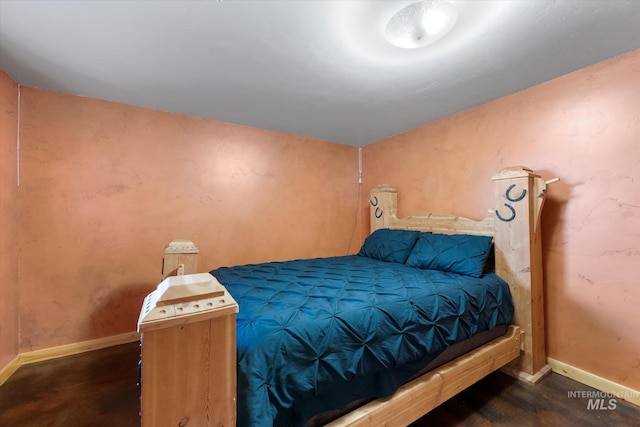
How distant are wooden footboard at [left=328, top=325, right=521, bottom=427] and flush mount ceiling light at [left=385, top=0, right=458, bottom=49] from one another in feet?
5.71

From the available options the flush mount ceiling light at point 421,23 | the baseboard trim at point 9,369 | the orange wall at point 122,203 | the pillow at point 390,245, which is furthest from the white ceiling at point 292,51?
the baseboard trim at point 9,369

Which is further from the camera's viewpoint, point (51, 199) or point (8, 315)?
point (51, 199)

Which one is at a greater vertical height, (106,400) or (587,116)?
(587,116)

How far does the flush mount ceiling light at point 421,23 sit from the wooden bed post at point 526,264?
1.14 metres

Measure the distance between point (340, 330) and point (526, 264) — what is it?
4.99ft

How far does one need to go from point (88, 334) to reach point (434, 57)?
3.30 m

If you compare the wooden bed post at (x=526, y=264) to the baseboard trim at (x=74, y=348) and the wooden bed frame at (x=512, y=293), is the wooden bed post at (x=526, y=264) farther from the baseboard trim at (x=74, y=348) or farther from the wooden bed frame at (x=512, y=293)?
the baseboard trim at (x=74, y=348)

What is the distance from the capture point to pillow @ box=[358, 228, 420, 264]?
242 cm

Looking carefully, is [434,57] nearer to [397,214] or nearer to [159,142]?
[397,214]

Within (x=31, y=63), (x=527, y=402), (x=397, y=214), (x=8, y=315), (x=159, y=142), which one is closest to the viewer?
(x=527, y=402)

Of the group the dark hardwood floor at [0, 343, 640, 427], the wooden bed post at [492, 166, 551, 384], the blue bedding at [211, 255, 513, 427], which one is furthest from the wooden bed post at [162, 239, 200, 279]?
the wooden bed post at [492, 166, 551, 384]

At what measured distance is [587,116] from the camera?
173cm

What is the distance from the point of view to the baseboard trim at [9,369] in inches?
66.7

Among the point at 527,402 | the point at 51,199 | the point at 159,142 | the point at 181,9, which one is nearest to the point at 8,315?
the point at 51,199
